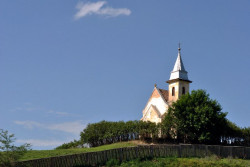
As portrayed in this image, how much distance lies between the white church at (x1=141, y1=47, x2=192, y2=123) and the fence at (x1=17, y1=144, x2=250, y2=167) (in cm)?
1437

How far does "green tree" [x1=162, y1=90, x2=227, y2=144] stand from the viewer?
44219 millimetres

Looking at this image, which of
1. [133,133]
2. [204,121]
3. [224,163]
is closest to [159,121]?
[133,133]

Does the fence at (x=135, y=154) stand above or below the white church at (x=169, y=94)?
below

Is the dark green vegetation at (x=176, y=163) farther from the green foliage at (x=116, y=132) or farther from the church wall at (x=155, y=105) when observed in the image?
the church wall at (x=155, y=105)

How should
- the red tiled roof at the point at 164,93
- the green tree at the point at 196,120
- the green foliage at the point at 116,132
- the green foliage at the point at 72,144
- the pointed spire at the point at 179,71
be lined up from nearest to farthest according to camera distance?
the green tree at the point at 196,120 → the green foliage at the point at 116,132 → the green foliage at the point at 72,144 → the pointed spire at the point at 179,71 → the red tiled roof at the point at 164,93

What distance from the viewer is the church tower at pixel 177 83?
52.7 m

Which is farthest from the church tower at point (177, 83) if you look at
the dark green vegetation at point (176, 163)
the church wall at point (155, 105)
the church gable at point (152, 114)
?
the dark green vegetation at point (176, 163)

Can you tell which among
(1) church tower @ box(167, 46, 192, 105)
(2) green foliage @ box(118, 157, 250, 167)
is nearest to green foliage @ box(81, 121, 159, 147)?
(1) church tower @ box(167, 46, 192, 105)

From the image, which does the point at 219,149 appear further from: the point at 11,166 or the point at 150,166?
the point at 11,166

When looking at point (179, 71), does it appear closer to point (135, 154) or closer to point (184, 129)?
point (184, 129)

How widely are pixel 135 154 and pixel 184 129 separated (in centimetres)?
1421

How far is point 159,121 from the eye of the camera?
5091 cm

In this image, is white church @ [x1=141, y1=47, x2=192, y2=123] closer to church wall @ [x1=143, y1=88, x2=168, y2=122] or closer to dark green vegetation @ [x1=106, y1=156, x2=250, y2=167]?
church wall @ [x1=143, y1=88, x2=168, y2=122]

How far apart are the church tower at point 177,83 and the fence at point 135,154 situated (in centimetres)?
1508
